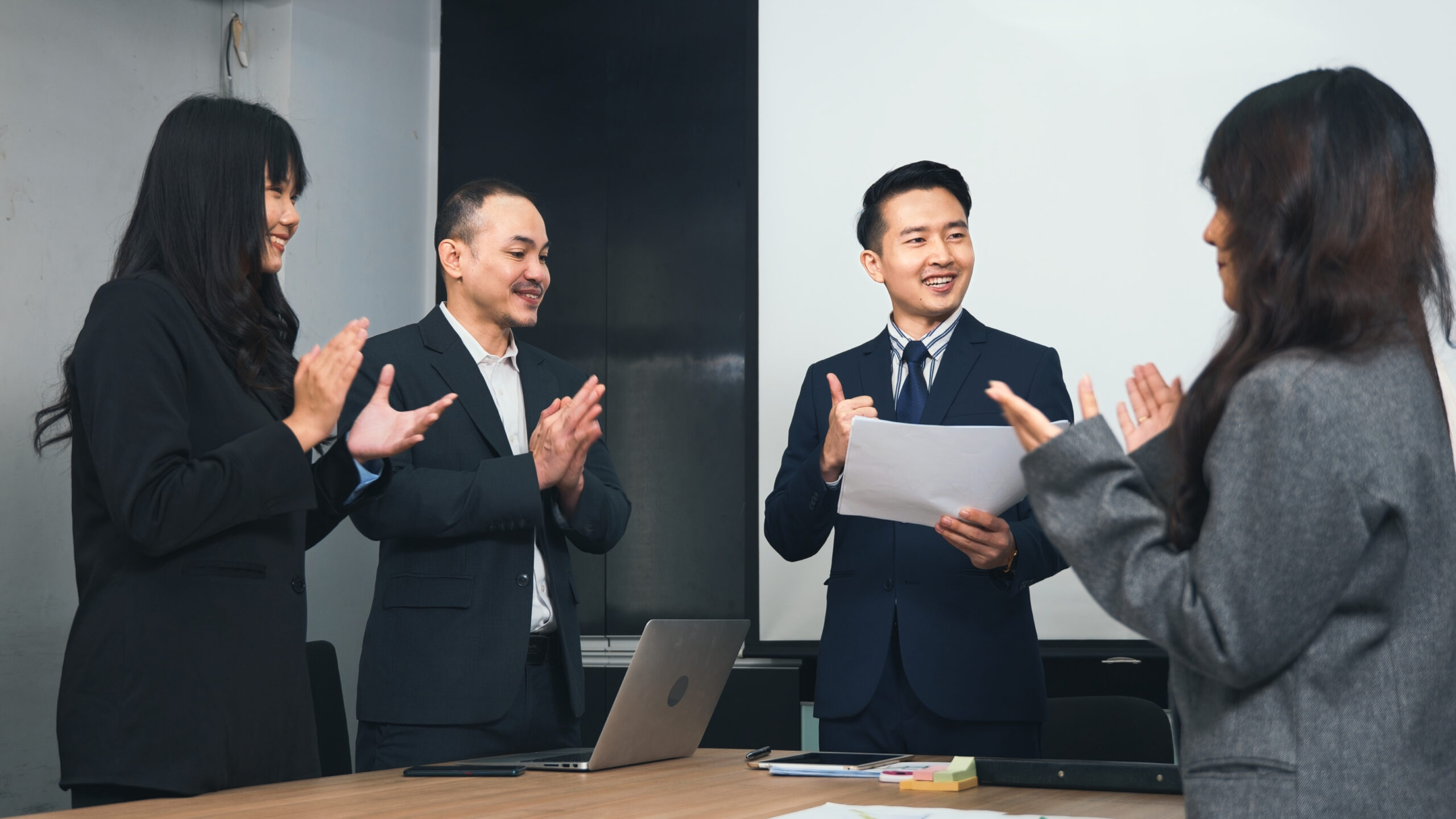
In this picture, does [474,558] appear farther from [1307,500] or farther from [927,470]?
[1307,500]

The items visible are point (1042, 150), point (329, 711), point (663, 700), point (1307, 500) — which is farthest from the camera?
→ point (1042, 150)

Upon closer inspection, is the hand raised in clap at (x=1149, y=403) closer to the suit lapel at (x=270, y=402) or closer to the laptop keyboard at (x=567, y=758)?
the laptop keyboard at (x=567, y=758)

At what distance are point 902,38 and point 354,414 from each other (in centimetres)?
201

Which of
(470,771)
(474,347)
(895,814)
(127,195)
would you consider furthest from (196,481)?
(127,195)

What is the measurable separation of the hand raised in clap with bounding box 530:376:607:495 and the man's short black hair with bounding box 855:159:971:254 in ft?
2.49

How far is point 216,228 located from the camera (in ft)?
6.31

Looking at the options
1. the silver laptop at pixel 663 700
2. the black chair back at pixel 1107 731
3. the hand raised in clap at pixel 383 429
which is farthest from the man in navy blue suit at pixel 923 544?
the hand raised in clap at pixel 383 429

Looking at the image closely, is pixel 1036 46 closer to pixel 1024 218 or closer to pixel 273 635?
pixel 1024 218

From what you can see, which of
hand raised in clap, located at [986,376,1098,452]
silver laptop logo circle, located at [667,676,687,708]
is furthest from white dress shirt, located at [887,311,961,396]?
hand raised in clap, located at [986,376,1098,452]

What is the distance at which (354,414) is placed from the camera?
2316 mm

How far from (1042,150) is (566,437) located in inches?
67.7

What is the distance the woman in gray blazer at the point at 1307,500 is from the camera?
1000 millimetres

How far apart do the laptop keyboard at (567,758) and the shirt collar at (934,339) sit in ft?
3.63

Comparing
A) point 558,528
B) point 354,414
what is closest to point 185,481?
point 354,414
